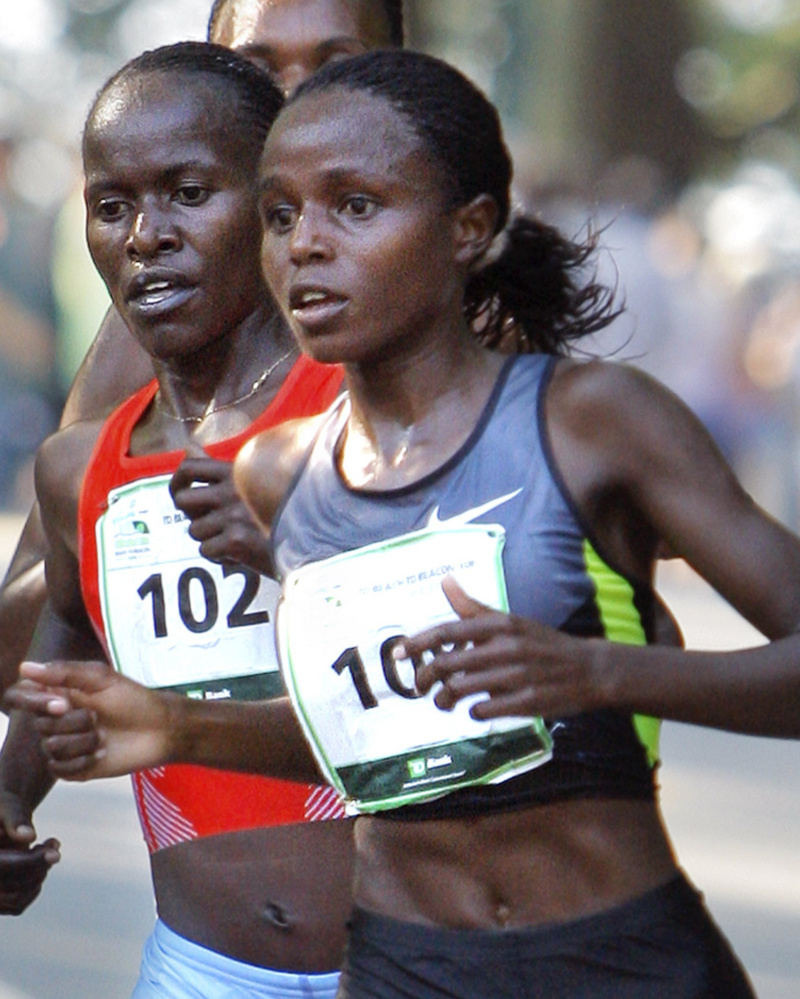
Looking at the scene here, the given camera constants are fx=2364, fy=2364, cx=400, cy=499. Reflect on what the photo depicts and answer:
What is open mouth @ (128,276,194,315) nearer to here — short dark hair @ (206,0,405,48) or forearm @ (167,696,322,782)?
forearm @ (167,696,322,782)

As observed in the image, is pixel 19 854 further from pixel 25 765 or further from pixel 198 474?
pixel 198 474

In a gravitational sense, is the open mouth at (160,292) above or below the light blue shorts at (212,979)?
above

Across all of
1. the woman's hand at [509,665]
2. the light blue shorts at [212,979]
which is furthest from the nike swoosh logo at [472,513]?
the light blue shorts at [212,979]

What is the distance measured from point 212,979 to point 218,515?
0.71 meters

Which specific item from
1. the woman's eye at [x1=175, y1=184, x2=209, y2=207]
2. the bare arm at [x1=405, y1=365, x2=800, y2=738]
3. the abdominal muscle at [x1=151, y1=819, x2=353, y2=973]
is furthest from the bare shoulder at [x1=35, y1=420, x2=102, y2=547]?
the bare arm at [x1=405, y1=365, x2=800, y2=738]

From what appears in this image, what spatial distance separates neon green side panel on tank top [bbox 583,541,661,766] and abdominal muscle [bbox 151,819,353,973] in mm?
658

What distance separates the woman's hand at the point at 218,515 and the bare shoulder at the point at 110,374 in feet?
2.45

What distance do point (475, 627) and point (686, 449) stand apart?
0.36 m

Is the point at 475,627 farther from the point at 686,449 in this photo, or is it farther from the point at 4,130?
the point at 4,130

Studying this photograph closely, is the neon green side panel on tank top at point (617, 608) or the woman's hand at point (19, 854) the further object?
the woman's hand at point (19, 854)

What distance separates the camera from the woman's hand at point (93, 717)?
9.58 feet

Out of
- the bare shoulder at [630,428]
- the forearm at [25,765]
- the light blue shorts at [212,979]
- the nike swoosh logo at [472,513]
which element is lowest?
the light blue shorts at [212,979]

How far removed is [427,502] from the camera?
113 inches

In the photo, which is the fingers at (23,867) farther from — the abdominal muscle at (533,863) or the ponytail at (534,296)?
the ponytail at (534,296)
